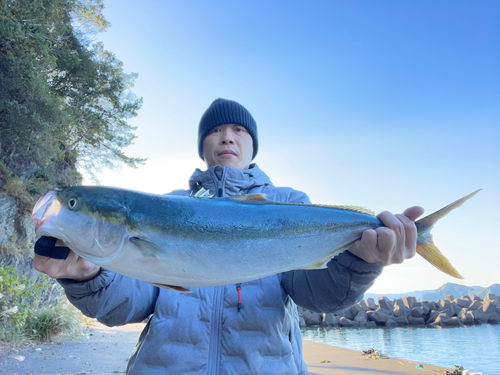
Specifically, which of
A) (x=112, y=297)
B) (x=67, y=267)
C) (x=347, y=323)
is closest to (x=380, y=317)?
(x=347, y=323)

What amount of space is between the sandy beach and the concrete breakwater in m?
9.62

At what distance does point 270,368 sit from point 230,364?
298 mm

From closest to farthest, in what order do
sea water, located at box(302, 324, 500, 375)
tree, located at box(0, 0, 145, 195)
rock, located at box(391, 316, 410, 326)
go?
sea water, located at box(302, 324, 500, 375)
tree, located at box(0, 0, 145, 195)
rock, located at box(391, 316, 410, 326)

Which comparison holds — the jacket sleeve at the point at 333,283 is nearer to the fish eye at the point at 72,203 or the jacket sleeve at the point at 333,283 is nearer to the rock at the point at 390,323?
the fish eye at the point at 72,203

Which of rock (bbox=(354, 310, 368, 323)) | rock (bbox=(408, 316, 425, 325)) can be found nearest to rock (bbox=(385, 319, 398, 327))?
rock (bbox=(408, 316, 425, 325))

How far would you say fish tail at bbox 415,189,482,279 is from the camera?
2.08 metres

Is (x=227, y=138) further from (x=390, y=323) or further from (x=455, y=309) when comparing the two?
(x=455, y=309)

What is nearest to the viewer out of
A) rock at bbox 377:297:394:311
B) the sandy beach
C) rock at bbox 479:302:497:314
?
the sandy beach

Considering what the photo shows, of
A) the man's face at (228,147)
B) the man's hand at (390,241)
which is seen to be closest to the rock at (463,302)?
the man's face at (228,147)

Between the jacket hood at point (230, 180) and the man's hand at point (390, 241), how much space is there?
1351mm

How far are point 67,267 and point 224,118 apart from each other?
A: 2.59m

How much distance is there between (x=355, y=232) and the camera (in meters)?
1.99

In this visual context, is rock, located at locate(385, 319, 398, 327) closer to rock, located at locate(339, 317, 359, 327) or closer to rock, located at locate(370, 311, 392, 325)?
rock, located at locate(370, 311, 392, 325)

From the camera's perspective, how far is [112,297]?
2191mm
